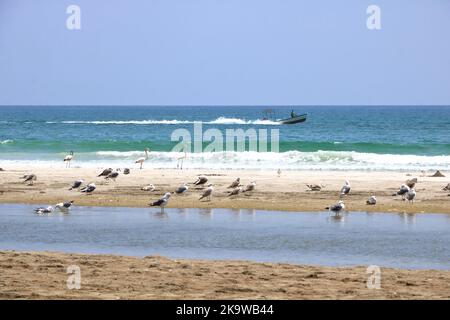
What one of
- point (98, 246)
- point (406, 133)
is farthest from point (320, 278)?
point (406, 133)

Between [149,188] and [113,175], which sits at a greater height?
[113,175]

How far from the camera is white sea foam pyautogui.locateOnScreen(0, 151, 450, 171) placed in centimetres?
2958

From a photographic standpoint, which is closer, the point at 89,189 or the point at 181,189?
the point at 181,189

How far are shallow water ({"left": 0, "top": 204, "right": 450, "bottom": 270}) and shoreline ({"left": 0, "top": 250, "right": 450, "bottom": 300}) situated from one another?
88 cm

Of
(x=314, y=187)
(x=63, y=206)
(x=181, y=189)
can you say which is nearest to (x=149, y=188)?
(x=181, y=189)

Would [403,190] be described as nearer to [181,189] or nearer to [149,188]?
[181,189]

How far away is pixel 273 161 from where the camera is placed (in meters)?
32.5

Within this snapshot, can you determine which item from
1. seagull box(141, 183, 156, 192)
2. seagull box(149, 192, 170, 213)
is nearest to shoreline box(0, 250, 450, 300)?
seagull box(149, 192, 170, 213)

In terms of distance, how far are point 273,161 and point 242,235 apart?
1909 centimetres

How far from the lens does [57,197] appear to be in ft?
62.3

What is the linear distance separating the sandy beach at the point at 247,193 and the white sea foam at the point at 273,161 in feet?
17.6

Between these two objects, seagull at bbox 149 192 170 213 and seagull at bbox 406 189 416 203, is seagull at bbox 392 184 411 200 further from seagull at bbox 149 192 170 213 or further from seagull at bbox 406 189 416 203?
seagull at bbox 149 192 170 213

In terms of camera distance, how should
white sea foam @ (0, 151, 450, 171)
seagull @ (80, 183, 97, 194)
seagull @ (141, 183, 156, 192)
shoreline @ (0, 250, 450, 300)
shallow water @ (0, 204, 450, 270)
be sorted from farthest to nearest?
white sea foam @ (0, 151, 450, 171)
seagull @ (141, 183, 156, 192)
seagull @ (80, 183, 97, 194)
shallow water @ (0, 204, 450, 270)
shoreline @ (0, 250, 450, 300)
